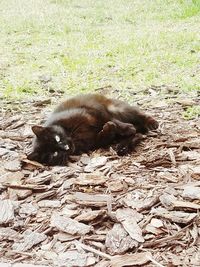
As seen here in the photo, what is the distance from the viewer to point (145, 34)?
9.66m

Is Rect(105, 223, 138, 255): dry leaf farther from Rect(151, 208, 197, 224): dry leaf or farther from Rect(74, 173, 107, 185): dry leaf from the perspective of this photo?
Rect(74, 173, 107, 185): dry leaf

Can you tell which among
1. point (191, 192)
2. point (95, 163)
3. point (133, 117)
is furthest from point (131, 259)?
point (133, 117)

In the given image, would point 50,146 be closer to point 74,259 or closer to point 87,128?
point 87,128

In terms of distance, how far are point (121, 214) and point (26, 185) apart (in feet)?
2.86

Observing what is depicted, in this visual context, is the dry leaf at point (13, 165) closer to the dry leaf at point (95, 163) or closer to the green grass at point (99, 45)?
the dry leaf at point (95, 163)

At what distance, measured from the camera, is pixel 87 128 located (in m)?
4.68

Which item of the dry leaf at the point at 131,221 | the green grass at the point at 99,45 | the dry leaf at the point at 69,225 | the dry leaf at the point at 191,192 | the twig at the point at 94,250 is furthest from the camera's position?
the green grass at the point at 99,45

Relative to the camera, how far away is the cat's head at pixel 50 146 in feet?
14.3

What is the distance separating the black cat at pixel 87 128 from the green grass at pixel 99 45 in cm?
154

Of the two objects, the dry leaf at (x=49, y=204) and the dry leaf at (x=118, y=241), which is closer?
the dry leaf at (x=118, y=241)

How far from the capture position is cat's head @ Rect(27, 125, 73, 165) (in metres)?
4.37

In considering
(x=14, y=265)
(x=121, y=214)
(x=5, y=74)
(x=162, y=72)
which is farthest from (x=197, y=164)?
(x=5, y=74)

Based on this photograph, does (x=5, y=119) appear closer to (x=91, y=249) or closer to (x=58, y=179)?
(x=58, y=179)

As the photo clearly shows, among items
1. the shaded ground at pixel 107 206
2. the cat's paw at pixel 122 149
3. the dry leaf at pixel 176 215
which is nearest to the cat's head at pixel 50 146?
the shaded ground at pixel 107 206
